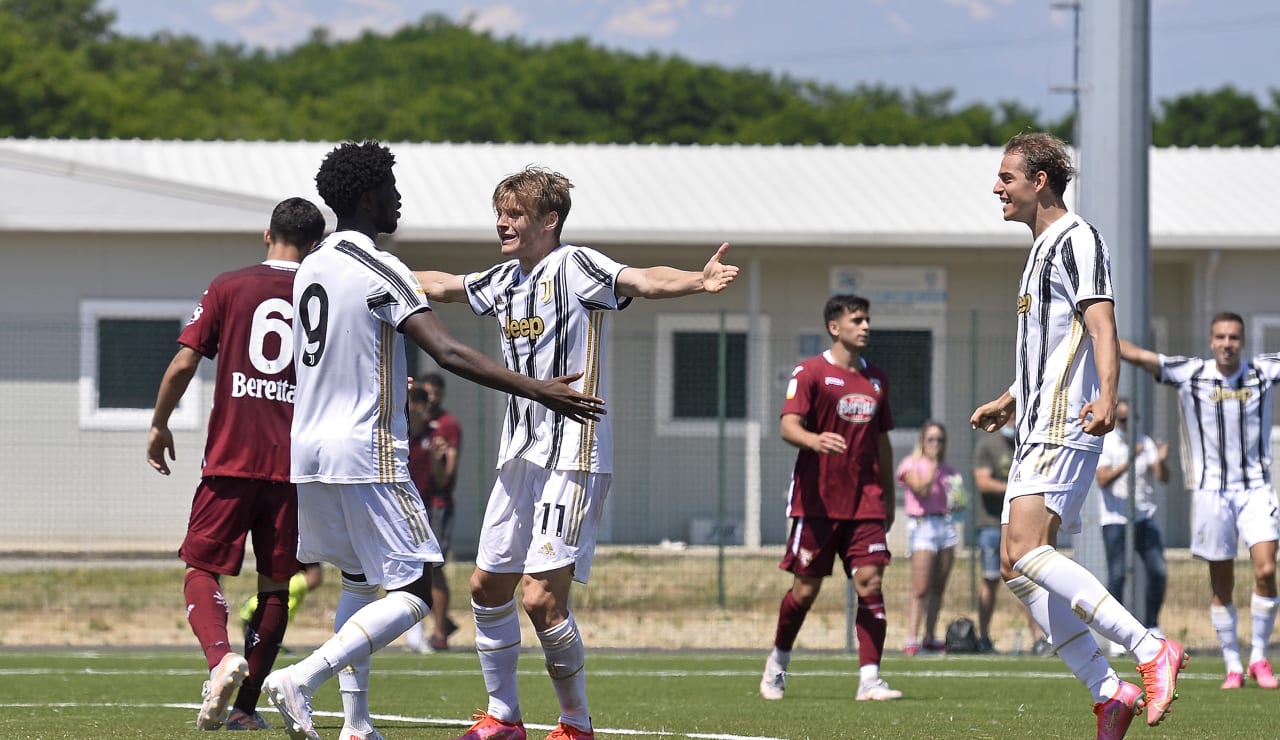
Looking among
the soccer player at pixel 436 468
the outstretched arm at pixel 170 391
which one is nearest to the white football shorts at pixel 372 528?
the outstretched arm at pixel 170 391

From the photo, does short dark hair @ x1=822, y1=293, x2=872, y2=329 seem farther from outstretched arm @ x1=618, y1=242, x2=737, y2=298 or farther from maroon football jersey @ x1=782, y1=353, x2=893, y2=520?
outstretched arm @ x1=618, y1=242, x2=737, y2=298

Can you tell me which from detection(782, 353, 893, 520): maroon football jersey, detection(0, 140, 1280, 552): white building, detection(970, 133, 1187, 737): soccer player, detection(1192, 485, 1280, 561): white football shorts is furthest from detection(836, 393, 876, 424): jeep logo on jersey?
detection(0, 140, 1280, 552): white building

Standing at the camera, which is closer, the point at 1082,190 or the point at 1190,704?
the point at 1190,704

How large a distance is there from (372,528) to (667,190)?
1756cm

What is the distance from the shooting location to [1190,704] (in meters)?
9.66

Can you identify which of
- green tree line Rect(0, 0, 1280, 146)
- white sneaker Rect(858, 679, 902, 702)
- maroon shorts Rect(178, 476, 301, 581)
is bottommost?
white sneaker Rect(858, 679, 902, 702)

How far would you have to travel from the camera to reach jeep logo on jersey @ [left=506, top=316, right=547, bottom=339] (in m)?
6.73

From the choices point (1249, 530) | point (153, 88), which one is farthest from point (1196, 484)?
point (153, 88)

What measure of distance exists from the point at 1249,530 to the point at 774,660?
321 cm

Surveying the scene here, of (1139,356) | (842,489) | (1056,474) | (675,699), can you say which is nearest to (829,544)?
(842,489)

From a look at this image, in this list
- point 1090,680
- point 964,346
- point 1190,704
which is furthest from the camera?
point 964,346

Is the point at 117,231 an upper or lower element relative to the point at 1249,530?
upper

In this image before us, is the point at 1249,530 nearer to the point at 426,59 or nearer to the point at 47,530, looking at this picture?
the point at 47,530

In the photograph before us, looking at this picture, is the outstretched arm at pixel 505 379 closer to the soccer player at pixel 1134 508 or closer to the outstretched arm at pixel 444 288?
the outstretched arm at pixel 444 288
